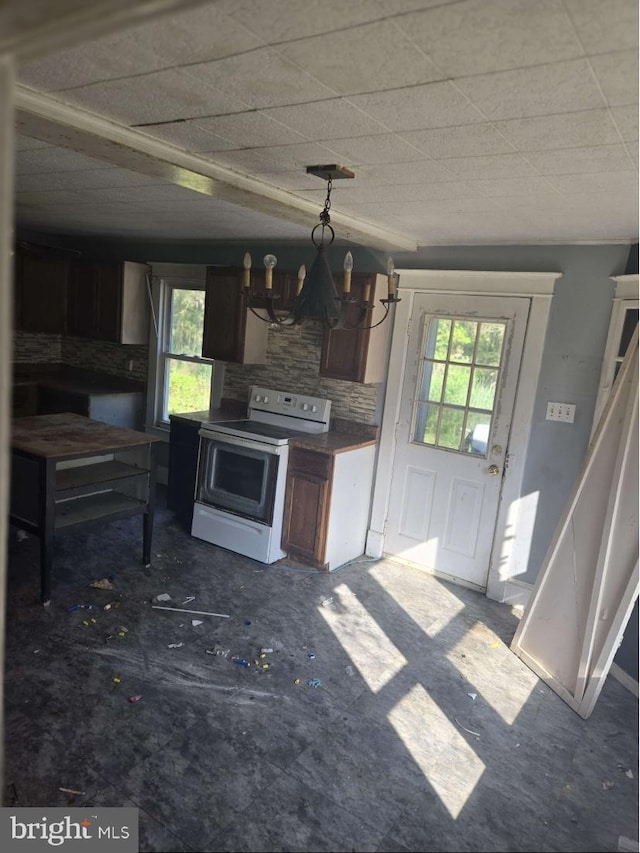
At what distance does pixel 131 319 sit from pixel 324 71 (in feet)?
14.0

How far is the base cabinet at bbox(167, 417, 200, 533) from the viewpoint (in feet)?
15.0

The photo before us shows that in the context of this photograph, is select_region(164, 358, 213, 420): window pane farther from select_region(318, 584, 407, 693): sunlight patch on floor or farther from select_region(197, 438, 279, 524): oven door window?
select_region(318, 584, 407, 693): sunlight patch on floor

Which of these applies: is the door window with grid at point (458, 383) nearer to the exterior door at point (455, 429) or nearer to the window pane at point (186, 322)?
the exterior door at point (455, 429)

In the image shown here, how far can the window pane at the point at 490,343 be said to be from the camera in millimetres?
3826

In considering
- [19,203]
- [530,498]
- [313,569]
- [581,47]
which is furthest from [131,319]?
[581,47]

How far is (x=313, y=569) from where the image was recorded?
13.4 ft

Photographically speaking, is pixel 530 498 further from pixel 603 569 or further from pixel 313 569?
pixel 313 569

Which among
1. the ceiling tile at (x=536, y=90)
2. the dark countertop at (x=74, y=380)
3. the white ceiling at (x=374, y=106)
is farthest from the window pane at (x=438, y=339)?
the dark countertop at (x=74, y=380)

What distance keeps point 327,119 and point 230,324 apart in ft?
9.41

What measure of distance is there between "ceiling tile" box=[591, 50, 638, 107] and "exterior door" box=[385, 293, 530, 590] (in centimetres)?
223

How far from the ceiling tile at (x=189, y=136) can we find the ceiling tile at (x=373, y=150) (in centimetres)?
42

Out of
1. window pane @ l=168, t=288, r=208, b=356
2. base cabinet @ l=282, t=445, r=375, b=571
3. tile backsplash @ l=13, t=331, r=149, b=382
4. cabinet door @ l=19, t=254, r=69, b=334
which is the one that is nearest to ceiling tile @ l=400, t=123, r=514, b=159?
base cabinet @ l=282, t=445, r=375, b=571

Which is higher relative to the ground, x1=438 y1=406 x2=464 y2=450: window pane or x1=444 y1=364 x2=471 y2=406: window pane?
x1=444 y1=364 x2=471 y2=406: window pane

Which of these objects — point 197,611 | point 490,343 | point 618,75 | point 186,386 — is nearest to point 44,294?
point 186,386
